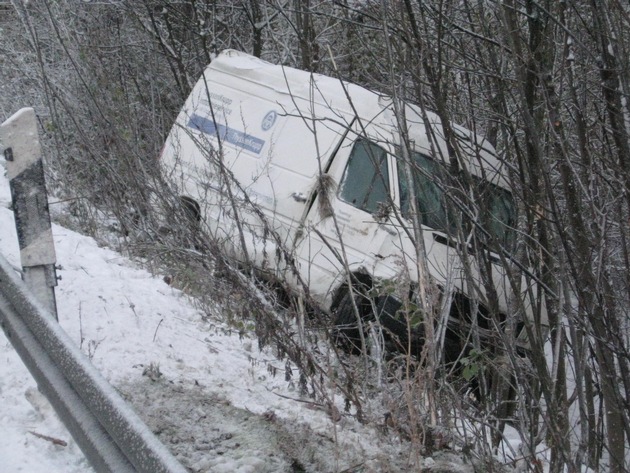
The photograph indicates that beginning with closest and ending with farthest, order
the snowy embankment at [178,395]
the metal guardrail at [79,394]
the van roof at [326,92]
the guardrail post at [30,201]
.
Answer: the metal guardrail at [79,394] < the snowy embankment at [178,395] < the guardrail post at [30,201] < the van roof at [326,92]

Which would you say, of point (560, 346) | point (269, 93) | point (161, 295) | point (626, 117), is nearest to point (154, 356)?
point (161, 295)

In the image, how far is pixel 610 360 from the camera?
5164mm

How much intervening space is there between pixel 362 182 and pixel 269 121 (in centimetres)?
127

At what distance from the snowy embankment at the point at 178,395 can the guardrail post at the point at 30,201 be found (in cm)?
37

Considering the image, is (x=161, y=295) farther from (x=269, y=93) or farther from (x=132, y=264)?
(x=269, y=93)

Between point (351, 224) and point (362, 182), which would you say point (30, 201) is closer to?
point (351, 224)

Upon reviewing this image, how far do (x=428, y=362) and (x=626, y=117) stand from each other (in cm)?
188

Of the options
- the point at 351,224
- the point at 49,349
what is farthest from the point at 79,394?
the point at 351,224

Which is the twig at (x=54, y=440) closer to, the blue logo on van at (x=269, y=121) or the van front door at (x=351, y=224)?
the van front door at (x=351, y=224)

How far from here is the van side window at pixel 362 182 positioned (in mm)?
7438

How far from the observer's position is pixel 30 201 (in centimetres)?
382

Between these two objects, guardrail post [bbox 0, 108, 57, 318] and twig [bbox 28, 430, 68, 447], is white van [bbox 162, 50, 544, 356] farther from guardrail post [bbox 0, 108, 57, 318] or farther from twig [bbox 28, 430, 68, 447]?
twig [bbox 28, 430, 68, 447]

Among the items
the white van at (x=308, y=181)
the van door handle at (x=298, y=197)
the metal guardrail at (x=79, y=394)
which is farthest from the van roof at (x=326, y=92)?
the metal guardrail at (x=79, y=394)

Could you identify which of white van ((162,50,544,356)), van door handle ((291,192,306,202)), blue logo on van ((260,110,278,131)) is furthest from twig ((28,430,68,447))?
blue logo on van ((260,110,278,131))
